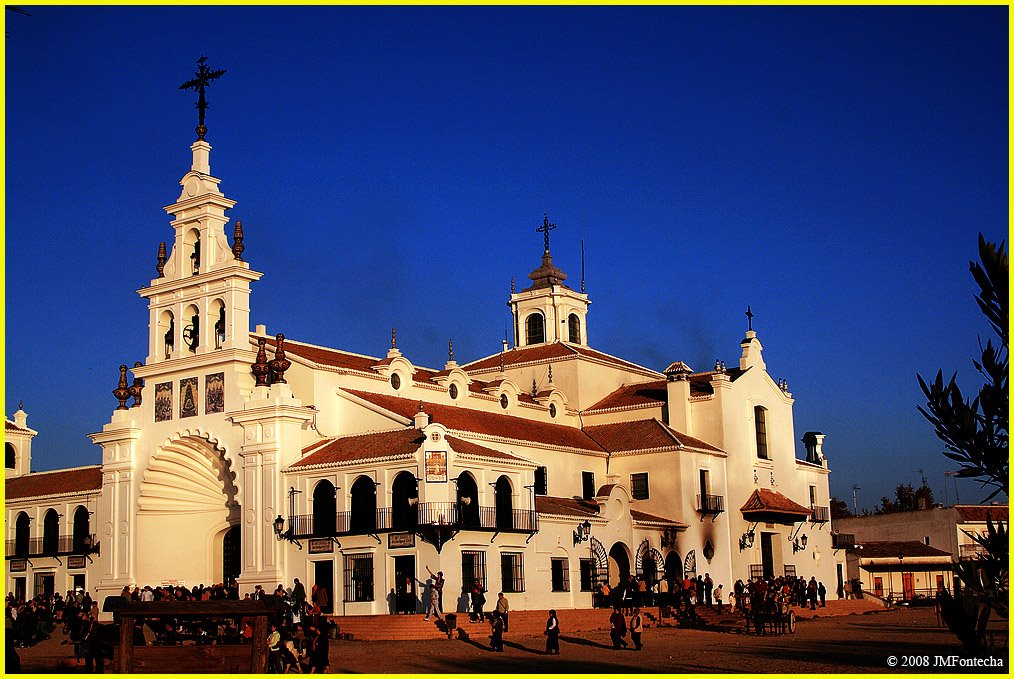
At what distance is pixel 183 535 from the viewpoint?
4475cm

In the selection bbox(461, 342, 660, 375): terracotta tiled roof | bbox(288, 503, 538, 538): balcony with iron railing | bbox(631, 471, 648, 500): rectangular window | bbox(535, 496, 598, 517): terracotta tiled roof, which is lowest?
bbox(288, 503, 538, 538): balcony with iron railing

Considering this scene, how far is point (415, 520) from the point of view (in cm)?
3647

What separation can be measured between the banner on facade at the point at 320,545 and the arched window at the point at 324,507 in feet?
0.91

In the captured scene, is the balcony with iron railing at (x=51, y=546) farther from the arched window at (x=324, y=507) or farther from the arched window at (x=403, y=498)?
the arched window at (x=403, y=498)

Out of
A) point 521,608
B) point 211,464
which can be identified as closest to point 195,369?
point 211,464

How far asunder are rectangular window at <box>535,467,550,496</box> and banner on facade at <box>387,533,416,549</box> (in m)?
9.49

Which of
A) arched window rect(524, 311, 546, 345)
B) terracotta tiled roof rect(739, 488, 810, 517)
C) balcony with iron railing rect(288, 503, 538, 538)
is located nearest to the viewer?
balcony with iron railing rect(288, 503, 538, 538)

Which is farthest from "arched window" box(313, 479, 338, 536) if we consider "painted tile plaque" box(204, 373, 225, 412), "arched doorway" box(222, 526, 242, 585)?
"arched doorway" box(222, 526, 242, 585)

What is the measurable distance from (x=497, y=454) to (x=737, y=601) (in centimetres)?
915

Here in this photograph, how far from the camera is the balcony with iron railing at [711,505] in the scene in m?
48.1

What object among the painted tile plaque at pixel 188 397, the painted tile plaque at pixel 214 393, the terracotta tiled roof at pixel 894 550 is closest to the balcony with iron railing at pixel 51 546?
the painted tile plaque at pixel 188 397

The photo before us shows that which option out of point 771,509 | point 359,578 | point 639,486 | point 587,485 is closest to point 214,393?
point 359,578

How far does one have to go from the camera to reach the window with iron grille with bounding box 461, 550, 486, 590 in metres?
37.2

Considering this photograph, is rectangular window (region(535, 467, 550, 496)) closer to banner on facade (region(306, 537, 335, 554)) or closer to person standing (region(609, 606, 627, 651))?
banner on facade (region(306, 537, 335, 554))
